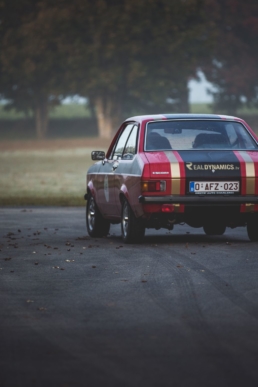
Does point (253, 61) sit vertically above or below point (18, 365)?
above

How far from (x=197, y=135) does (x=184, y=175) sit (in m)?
1.09

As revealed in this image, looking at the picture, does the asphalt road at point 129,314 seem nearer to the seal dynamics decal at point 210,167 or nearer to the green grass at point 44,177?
the seal dynamics decal at point 210,167

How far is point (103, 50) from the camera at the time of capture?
75.2m

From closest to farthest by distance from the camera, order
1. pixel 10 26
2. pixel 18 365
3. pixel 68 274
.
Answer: pixel 18 365
pixel 68 274
pixel 10 26

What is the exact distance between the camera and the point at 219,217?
14.1 meters

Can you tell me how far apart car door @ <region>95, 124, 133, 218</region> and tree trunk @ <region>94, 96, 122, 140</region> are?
61402 mm

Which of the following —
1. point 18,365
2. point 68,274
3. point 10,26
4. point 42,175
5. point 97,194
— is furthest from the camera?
point 10,26

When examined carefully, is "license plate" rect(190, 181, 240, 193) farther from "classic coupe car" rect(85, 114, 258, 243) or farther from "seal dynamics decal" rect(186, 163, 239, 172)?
"seal dynamics decal" rect(186, 163, 239, 172)

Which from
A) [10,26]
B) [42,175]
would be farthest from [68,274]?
[10,26]

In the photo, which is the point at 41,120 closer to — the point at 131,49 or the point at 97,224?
the point at 131,49

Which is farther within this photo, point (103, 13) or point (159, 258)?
point (103, 13)

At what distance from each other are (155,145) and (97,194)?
2.07m

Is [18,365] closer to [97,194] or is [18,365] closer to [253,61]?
[97,194]

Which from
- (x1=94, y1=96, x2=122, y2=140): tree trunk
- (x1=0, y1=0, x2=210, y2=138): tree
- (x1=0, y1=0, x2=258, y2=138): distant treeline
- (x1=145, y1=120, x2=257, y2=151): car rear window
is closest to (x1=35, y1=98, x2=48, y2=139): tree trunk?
(x1=0, y1=0, x2=258, y2=138): distant treeline
